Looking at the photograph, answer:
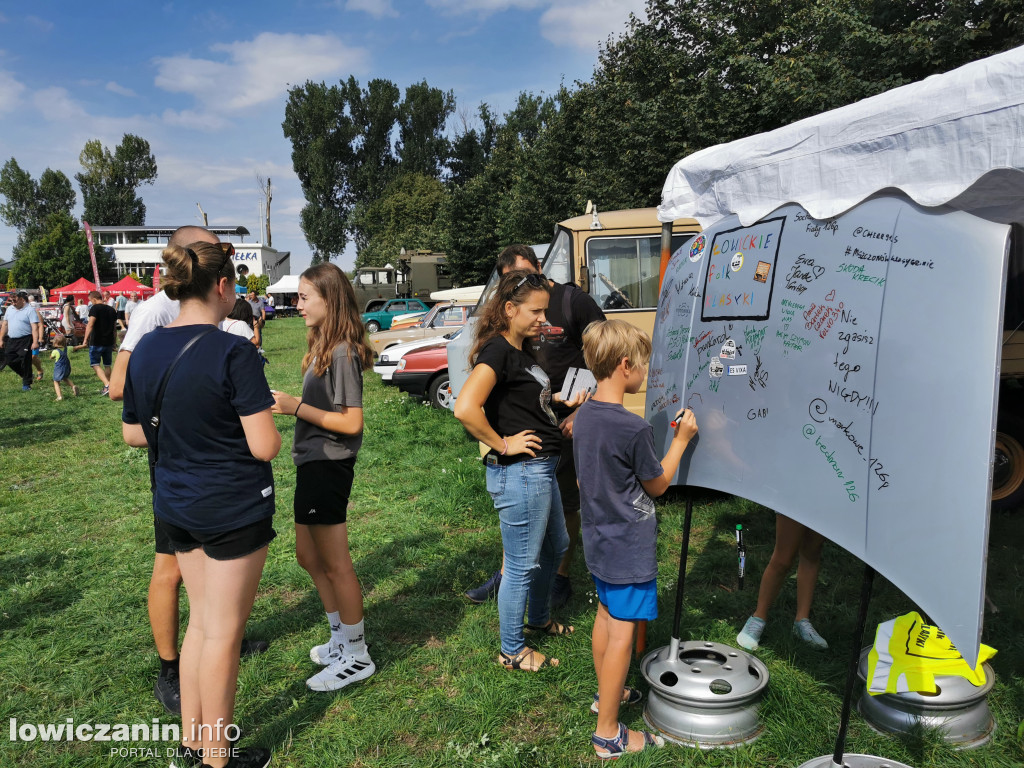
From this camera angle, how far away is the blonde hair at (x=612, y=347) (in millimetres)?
2535

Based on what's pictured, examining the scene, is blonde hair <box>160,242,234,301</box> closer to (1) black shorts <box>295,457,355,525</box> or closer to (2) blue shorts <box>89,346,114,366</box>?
(1) black shorts <box>295,457,355,525</box>

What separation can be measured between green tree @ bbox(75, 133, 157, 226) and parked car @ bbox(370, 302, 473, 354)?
77.5 m

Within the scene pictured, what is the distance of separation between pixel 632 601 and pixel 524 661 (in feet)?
3.23

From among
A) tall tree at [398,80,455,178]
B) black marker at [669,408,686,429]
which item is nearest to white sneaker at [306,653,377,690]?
black marker at [669,408,686,429]

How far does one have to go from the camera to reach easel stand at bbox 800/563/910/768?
219 cm

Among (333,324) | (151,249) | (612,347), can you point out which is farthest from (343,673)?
(151,249)

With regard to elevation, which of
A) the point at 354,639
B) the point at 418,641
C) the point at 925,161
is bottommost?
the point at 418,641

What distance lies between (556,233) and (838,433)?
4570mm

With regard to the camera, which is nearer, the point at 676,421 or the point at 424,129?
the point at 676,421

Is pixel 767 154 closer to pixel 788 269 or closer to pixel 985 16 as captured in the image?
pixel 788 269

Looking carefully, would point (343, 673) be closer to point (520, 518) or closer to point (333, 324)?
point (520, 518)

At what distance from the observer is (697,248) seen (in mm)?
3043

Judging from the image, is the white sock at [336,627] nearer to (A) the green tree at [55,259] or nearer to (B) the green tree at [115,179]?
(A) the green tree at [55,259]

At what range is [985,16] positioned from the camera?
1141 cm
